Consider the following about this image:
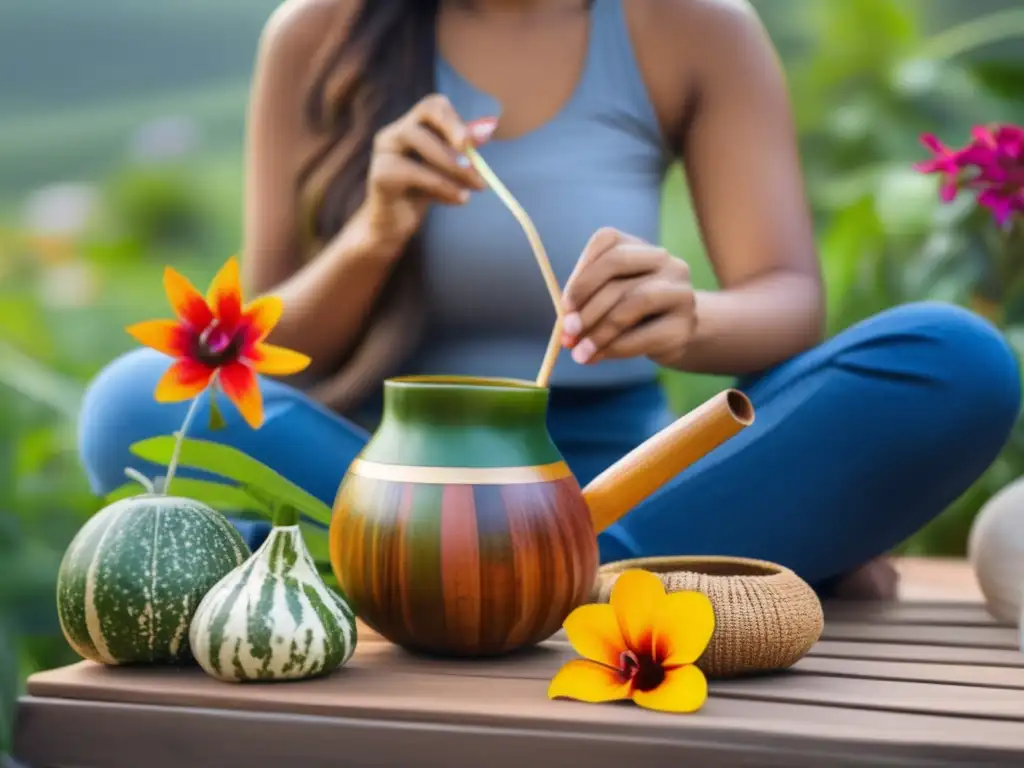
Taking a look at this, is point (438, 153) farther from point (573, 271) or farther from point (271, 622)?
point (271, 622)

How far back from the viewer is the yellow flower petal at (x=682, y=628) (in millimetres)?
657

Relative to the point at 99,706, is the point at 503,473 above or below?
above

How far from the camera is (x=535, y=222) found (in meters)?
1.23

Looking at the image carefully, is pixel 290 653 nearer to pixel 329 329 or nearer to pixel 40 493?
pixel 329 329

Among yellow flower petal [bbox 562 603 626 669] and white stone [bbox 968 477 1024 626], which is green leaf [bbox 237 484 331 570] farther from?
white stone [bbox 968 477 1024 626]

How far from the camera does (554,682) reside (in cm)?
65

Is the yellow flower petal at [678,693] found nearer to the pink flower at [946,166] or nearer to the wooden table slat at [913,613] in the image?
the wooden table slat at [913,613]

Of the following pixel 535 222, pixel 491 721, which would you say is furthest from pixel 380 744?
pixel 535 222

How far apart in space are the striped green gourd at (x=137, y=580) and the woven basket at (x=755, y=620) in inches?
11.3

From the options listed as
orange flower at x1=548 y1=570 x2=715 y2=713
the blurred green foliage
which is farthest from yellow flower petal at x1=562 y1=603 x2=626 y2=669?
the blurred green foliage

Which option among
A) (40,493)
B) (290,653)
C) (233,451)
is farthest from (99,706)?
(40,493)

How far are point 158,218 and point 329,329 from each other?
1.39m

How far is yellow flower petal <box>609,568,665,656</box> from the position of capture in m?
0.68

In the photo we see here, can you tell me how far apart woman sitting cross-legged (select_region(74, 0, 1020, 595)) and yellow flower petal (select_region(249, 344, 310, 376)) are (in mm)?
244
